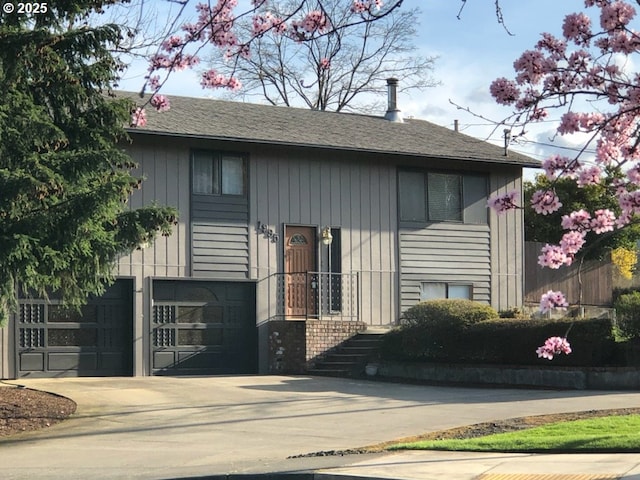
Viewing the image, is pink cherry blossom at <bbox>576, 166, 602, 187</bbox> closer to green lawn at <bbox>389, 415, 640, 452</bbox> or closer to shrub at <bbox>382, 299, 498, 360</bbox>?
green lawn at <bbox>389, 415, 640, 452</bbox>

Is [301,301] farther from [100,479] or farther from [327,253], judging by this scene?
[100,479]

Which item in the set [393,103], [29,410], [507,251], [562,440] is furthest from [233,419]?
[393,103]

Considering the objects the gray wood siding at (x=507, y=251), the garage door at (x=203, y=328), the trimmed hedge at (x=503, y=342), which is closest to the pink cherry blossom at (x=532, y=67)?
the trimmed hedge at (x=503, y=342)

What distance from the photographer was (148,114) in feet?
75.6

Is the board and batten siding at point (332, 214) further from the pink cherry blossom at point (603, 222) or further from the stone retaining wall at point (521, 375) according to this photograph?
the pink cherry blossom at point (603, 222)

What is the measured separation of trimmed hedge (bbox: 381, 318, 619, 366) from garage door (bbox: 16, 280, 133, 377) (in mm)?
5858

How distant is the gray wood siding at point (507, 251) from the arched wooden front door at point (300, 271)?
5.41 m

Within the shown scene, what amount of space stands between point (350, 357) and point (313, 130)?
6.17 metres

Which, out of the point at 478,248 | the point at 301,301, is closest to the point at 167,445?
the point at 301,301

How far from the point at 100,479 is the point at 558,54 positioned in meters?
6.21

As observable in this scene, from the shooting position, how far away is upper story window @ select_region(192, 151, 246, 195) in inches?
920

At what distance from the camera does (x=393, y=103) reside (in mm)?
29906

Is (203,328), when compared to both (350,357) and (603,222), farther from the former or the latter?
(603,222)

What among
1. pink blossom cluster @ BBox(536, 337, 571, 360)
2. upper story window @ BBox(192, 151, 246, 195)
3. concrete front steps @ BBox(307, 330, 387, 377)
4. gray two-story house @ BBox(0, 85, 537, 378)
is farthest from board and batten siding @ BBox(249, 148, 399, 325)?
pink blossom cluster @ BBox(536, 337, 571, 360)
